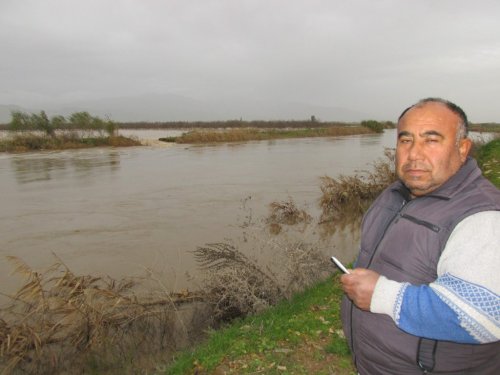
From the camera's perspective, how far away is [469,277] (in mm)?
1387

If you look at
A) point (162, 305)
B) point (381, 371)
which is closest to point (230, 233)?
point (162, 305)

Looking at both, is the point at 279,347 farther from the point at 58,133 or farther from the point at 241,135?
the point at 241,135

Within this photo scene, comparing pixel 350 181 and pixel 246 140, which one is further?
pixel 246 140

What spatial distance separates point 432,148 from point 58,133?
124ft

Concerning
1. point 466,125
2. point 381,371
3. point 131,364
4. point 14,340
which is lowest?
point 131,364

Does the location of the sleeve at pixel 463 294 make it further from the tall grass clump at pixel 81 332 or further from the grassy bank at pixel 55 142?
the grassy bank at pixel 55 142

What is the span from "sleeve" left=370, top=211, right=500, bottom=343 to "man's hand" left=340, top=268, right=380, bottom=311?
14 centimetres

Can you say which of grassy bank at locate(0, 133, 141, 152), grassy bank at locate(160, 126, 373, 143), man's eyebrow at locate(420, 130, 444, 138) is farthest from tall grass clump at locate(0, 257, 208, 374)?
grassy bank at locate(160, 126, 373, 143)

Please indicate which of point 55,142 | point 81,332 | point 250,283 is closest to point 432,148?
point 250,283

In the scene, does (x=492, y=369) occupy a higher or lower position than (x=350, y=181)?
higher

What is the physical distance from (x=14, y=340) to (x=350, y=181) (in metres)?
10.5

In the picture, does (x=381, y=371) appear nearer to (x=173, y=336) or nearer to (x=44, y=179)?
(x=173, y=336)

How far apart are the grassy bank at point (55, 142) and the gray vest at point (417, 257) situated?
1383 inches

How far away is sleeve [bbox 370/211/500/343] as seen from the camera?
1.38 metres
